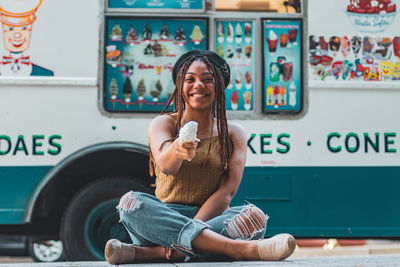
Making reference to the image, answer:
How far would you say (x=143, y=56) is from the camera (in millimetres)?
4273

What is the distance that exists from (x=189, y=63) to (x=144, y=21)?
154 cm

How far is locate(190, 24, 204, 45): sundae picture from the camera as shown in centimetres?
427

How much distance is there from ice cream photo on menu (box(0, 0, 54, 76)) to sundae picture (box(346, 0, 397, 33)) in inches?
94.1

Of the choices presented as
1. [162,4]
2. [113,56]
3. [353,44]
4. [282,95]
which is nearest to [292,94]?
[282,95]

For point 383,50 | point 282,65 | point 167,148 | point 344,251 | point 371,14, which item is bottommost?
point 344,251

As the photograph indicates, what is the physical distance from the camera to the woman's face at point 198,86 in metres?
2.81

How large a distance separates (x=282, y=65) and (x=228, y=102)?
0.51m

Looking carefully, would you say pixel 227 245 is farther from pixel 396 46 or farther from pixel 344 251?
pixel 344 251

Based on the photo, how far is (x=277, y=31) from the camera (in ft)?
14.1

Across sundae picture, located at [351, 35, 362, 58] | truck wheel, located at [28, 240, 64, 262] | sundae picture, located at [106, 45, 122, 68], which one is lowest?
truck wheel, located at [28, 240, 64, 262]

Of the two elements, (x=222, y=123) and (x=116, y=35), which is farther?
(x=116, y=35)

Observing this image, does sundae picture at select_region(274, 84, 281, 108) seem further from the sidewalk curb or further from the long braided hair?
the sidewalk curb

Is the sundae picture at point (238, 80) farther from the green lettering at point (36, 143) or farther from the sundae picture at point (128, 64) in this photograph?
the green lettering at point (36, 143)

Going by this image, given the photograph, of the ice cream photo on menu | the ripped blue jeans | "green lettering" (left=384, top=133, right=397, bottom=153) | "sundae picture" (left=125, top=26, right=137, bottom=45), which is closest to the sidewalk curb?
"green lettering" (left=384, top=133, right=397, bottom=153)
